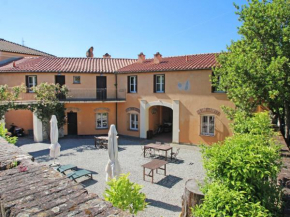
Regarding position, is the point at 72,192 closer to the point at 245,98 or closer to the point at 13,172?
the point at 13,172

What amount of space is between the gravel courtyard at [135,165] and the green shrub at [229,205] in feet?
5.17

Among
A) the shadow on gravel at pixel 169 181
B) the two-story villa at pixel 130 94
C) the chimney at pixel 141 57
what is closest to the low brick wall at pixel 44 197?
the shadow on gravel at pixel 169 181

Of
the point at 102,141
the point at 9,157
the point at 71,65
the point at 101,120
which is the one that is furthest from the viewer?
the point at 71,65

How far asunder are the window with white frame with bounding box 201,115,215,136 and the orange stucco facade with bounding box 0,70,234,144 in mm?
294

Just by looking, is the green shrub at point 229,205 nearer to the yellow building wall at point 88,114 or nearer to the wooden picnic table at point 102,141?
the wooden picnic table at point 102,141

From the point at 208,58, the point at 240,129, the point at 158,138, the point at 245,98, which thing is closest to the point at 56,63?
the point at 158,138

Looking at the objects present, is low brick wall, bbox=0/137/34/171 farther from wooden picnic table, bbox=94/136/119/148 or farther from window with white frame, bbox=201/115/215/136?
window with white frame, bbox=201/115/215/136

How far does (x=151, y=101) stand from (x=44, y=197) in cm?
1653

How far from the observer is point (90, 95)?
20.9 metres

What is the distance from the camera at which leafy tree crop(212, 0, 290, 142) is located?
9.65m

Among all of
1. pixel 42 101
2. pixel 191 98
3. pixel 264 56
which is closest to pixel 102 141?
pixel 42 101

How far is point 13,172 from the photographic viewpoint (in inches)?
138

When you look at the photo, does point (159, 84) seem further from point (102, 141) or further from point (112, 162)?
point (112, 162)

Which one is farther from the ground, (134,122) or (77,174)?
(134,122)
